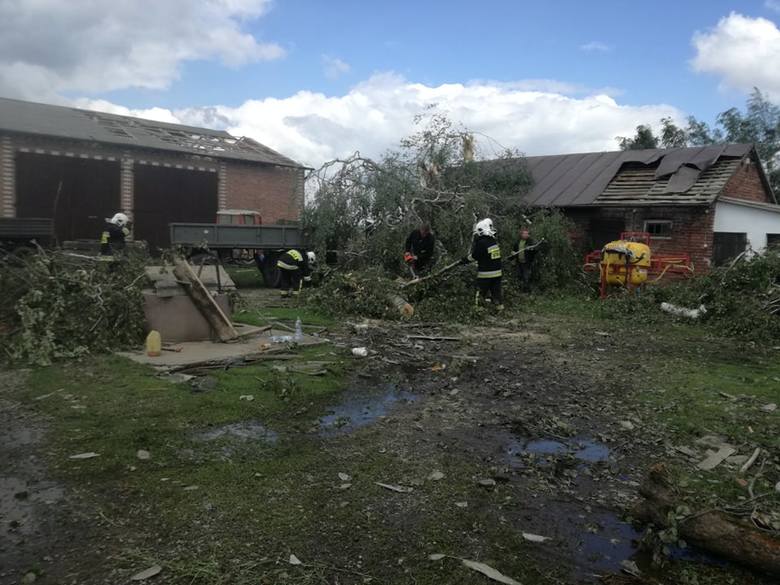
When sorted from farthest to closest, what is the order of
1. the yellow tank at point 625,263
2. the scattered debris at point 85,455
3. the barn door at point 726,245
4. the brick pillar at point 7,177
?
1. the brick pillar at point 7,177
2. the barn door at point 726,245
3. the yellow tank at point 625,263
4. the scattered debris at point 85,455

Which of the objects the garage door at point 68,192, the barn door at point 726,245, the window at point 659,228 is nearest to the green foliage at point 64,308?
the garage door at point 68,192

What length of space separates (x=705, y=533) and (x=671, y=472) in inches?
44.2

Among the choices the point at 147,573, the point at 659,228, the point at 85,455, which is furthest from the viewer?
the point at 659,228

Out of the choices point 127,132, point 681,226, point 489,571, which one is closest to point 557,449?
point 489,571

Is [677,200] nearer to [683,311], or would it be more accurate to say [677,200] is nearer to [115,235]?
[683,311]

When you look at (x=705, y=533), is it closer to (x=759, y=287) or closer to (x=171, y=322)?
(x=171, y=322)

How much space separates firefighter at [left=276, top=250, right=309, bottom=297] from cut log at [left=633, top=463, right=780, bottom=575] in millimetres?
9756

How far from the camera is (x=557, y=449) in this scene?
4.82 metres

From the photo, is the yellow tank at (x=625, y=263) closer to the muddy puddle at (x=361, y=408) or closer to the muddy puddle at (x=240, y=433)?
the muddy puddle at (x=361, y=408)

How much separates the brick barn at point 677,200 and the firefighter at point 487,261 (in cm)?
602

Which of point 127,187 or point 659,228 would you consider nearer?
point 659,228

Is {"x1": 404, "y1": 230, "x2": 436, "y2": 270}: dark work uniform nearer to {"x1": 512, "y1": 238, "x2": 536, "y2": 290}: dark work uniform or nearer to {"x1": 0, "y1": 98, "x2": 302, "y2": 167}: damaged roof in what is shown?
{"x1": 512, "y1": 238, "x2": 536, "y2": 290}: dark work uniform

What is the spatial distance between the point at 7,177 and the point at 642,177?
57.1 feet

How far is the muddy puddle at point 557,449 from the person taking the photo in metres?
4.65
